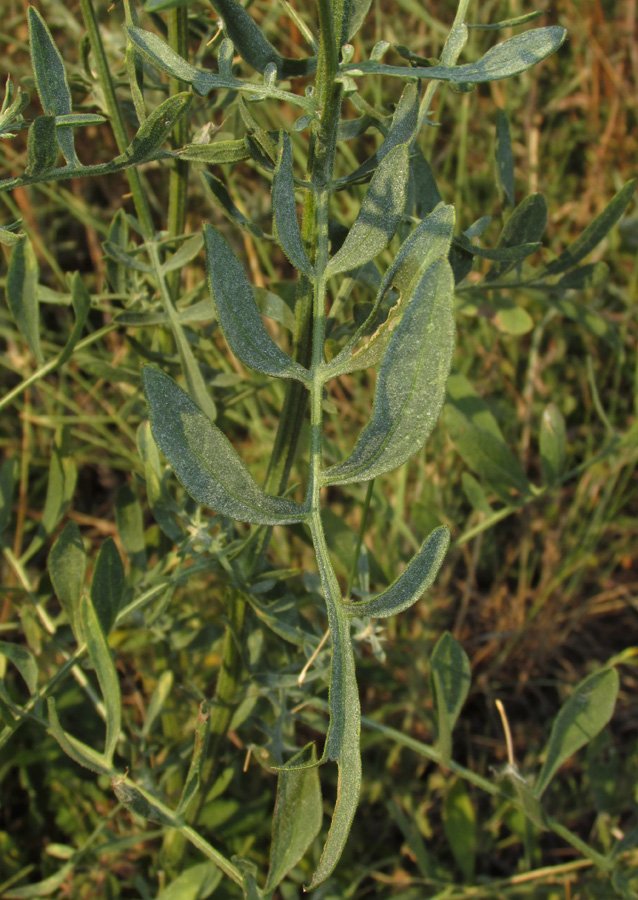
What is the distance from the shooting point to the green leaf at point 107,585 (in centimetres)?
81

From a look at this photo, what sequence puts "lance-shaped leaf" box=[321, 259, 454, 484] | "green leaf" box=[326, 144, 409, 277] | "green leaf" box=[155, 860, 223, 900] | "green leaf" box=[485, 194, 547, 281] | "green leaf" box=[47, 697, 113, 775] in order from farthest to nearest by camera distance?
"green leaf" box=[155, 860, 223, 900] < "green leaf" box=[485, 194, 547, 281] < "green leaf" box=[47, 697, 113, 775] < "green leaf" box=[326, 144, 409, 277] < "lance-shaped leaf" box=[321, 259, 454, 484]

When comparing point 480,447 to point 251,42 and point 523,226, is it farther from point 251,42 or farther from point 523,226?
point 251,42

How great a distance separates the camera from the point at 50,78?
66cm

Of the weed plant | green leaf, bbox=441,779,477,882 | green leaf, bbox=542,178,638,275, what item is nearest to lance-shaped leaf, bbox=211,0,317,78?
the weed plant

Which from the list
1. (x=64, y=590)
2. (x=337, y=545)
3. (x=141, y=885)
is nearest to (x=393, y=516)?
(x=337, y=545)

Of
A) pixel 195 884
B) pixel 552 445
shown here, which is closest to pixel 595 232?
pixel 552 445

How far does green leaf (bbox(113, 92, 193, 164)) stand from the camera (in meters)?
0.61

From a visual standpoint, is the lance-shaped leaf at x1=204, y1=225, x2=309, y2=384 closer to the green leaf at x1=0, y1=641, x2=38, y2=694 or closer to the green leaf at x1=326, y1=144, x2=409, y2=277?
the green leaf at x1=326, y1=144, x2=409, y2=277

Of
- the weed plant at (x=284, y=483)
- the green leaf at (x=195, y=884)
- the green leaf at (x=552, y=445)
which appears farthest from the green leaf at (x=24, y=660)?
the green leaf at (x=552, y=445)

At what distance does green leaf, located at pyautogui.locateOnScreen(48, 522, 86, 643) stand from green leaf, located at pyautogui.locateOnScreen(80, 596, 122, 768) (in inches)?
5.9

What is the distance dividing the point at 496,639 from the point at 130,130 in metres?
1.31

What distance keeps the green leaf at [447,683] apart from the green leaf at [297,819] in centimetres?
23

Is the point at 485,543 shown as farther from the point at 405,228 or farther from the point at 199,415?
the point at 199,415

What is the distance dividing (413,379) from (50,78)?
38 centimetres
